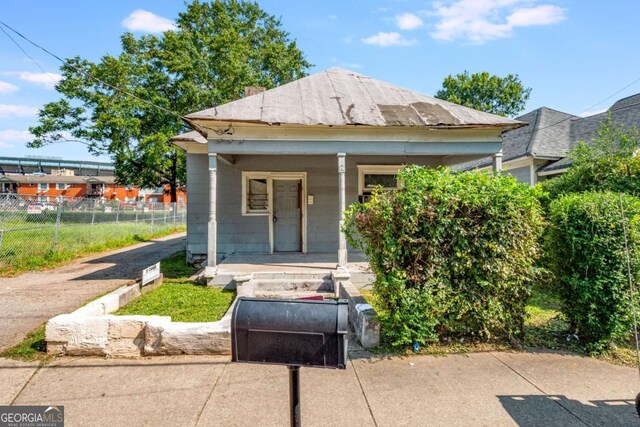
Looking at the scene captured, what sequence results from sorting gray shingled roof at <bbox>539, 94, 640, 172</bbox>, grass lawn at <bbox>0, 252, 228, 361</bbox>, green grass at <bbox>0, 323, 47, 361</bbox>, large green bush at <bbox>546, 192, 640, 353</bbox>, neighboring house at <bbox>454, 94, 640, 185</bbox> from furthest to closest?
neighboring house at <bbox>454, 94, 640, 185</bbox>, gray shingled roof at <bbox>539, 94, 640, 172</bbox>, grass lawn at <bbox>0, 252, 228, 361</bbox>, green grass at <bbox>0, 323, 47, 361</bbox>, large green bush at <bbox>546, 192, 640, 353</bbox>

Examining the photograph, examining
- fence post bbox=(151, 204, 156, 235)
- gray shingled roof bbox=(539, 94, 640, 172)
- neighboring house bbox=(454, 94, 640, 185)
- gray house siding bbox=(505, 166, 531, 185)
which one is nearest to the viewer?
gray shingled roof bbox=(539, 94, 640, 172)

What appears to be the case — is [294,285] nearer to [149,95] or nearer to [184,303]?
[184,303]

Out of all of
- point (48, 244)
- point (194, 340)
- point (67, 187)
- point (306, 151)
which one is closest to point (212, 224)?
point (306, 151)

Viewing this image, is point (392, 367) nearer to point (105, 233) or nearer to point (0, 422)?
point (0, 422)

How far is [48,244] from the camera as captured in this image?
423 inches

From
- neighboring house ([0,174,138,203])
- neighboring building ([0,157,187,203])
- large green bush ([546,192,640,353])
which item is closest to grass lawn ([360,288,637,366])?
large green bush ([546,192,640,353])

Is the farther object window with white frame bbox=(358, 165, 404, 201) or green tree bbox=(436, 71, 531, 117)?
green tree bbox=(436, 71, 531, 117)

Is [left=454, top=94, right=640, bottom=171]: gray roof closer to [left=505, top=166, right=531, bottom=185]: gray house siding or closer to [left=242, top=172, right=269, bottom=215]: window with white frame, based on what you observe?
[left=505, top=166, right=531, bottom=185]: gray house siding

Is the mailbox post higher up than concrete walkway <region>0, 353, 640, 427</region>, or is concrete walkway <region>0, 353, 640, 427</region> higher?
the mailbox post

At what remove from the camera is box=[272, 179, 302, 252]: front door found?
9430mm

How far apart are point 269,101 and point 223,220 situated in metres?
3.35

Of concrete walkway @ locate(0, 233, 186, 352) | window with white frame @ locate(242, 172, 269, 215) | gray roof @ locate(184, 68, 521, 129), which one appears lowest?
concrete walkway @ locate(0, 233, 186, 352)

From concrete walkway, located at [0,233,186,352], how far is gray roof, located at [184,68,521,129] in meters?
4.06

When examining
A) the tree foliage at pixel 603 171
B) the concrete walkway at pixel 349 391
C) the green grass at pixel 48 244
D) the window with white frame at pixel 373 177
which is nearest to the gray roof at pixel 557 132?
the tree foliage at pixel 603 171
